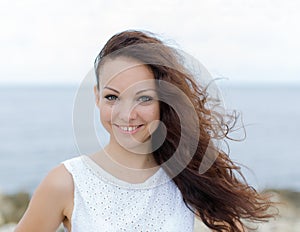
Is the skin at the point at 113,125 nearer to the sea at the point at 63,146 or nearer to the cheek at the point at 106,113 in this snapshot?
the cheek at the point at 106,113

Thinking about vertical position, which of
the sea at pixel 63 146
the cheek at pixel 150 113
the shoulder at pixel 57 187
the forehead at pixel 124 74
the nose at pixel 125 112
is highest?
the forehead at pixel 124 74

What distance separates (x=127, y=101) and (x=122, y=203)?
0.41m

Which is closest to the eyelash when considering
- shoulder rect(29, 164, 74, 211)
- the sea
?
shoulder rect(29, 164, 74, 211)

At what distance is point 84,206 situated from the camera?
7.80 ft

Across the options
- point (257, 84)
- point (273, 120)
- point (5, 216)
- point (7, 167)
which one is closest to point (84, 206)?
Result: point (5, 216)

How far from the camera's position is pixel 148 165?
8.30 ft

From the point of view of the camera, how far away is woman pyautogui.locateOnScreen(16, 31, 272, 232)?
228 cm

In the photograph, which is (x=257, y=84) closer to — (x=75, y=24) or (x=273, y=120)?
(x=273, y=120)

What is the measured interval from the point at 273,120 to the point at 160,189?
28.3 meters

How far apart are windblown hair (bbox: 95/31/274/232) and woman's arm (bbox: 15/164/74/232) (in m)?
0.38

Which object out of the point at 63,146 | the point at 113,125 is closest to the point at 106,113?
the point at 113,125

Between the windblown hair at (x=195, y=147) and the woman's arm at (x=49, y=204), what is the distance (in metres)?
0.38

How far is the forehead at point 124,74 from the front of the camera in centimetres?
226

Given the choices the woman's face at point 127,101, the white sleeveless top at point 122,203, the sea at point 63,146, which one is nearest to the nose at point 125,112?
the woman's face at point 127,101
